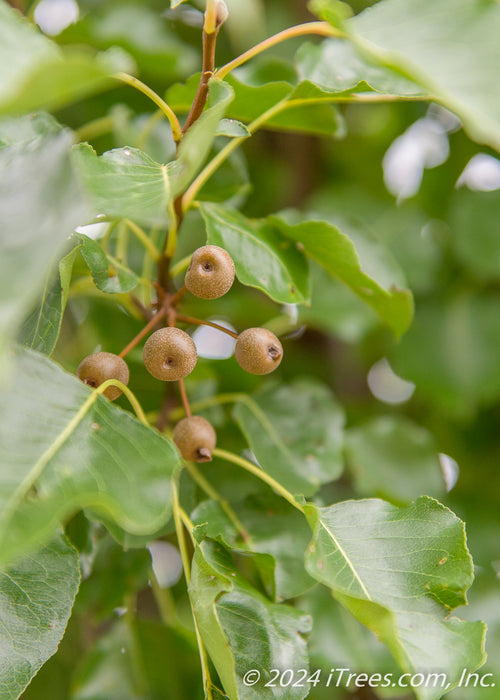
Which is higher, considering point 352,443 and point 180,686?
point 352,443

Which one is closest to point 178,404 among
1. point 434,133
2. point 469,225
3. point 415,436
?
point 415,436

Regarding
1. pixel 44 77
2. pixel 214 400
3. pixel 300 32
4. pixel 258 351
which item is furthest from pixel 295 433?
pixel 44 77

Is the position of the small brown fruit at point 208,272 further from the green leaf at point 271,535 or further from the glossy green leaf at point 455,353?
the glossy green leaf at point 455,353

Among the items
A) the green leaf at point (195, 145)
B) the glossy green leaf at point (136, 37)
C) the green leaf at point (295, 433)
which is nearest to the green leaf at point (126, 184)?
the green leaf at point (195, 145)

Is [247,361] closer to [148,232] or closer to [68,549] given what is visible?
[68,549]

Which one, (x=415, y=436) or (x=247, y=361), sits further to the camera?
(x=415, y=436)

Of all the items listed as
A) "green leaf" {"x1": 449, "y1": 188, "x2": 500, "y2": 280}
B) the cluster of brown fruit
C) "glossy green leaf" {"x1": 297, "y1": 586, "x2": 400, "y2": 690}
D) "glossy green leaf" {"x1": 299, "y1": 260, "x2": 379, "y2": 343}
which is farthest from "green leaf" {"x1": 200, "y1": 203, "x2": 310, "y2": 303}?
"green leaf" {"x1": 449, "y1": 188, "x2": 500, "y2": 280}

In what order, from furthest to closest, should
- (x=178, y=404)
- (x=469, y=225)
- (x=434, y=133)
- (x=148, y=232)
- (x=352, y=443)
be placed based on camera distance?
(x=434, y=133), (x=469, y=225), (x=352, y=443), (x=148, y=232), (x=178, y=404)
